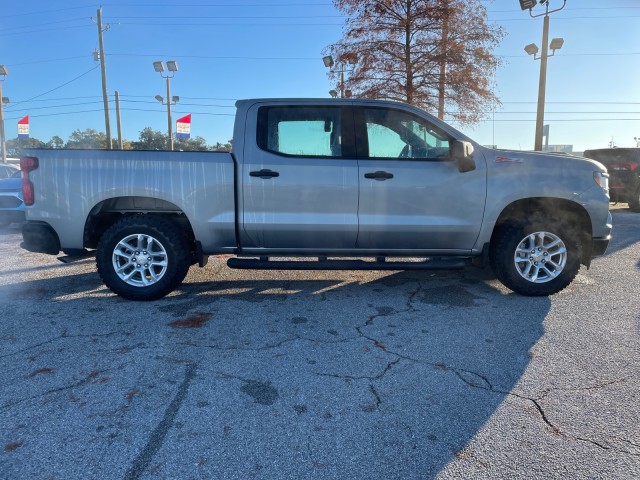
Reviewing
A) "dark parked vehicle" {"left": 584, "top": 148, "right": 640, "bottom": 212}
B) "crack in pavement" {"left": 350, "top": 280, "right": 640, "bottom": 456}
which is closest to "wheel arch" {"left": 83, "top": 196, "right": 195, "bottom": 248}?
"crack in pavement" {"left": 350, "top": 280, "right": 640, "bottom": 456}

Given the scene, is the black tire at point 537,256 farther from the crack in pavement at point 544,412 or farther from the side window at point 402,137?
the crack in pavement at point 544,412

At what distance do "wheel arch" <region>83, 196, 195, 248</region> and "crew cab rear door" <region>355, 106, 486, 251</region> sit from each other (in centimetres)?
194

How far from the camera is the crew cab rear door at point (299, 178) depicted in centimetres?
425

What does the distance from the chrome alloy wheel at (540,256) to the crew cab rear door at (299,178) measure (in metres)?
1.81

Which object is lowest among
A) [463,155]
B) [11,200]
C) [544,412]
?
[544,412]

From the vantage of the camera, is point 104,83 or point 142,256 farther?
point 104,83

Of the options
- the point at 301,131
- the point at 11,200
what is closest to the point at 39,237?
the point at 301,131

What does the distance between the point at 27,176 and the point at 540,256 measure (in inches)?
208

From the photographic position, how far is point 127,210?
14.5ft

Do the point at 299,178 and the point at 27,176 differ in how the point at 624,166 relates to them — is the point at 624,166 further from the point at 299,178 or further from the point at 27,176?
the point at 27,176

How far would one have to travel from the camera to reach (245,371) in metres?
2.93

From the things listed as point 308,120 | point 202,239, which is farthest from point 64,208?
point 308,120

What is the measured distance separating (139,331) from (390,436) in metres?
2.39

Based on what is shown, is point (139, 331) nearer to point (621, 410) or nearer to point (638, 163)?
point (621, 410)
